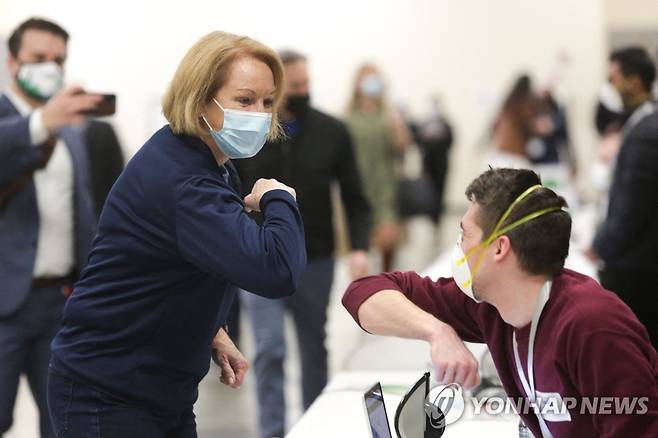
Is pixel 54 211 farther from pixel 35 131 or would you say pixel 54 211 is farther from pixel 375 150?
pixel 375 150

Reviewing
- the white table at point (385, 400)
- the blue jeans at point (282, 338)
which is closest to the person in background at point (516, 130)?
the white table at point (385, 400)

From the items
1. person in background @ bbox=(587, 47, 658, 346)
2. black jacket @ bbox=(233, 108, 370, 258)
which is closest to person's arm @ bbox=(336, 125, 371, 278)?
black jacket @ bbox=(233, 108, 370, 258)

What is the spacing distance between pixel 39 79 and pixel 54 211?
15.4 inches

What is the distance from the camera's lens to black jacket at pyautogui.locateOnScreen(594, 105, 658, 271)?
11.5 feet

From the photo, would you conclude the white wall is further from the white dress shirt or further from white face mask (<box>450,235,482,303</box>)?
white face mask (<box>450,235,482,303</box>)

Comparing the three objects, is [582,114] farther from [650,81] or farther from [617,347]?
[617,347]

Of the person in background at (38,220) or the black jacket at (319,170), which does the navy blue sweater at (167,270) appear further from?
the black jacket at (319,170)

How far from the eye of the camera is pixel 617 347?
1604 mm

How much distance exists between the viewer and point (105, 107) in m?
2.56

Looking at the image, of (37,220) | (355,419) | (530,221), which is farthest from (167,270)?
(37,220)

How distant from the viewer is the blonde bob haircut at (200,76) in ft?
6.03

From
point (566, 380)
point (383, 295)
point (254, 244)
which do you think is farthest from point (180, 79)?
point (566, 380)

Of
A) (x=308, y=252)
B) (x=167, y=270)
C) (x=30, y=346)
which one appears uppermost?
(x=167, y=270)

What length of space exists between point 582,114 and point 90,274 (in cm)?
1120
